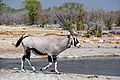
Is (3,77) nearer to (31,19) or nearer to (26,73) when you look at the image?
(26,73)

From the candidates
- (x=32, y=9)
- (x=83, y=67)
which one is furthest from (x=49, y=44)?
(x=32, y=9)

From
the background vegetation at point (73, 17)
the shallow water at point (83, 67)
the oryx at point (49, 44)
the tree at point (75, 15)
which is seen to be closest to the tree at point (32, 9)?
the background vegetation at point (73, 17)

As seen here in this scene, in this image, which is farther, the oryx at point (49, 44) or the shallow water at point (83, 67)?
the shallow water at point (83, 67)

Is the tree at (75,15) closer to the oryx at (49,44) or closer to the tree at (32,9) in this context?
the tree at (32,9)

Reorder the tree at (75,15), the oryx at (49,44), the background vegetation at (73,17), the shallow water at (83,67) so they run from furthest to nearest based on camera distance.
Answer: the tree at (75,15) → the background vegetation at (73,17) → the shallow water at (83,67) → the oryx at (49,44)

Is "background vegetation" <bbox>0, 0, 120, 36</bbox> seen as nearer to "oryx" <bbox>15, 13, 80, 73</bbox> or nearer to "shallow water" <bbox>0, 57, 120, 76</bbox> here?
"shallow water" <bbox>0, 57, 120, 76</bbox>

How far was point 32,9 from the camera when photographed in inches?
4070

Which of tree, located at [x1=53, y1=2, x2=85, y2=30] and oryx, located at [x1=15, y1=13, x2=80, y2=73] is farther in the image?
tree, located at [x1=53, y1=2, x2=85, y2=30]

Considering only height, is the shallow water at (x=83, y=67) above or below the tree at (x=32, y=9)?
below

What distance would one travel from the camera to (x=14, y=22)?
127312 mm

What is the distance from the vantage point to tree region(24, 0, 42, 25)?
3967 inches

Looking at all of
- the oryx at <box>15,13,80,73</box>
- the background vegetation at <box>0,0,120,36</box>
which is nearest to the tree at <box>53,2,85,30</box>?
the background vegetation at <box>0,0,120,36</box>

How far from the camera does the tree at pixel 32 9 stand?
331ft

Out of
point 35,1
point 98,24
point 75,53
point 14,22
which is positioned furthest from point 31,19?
point 75,53
